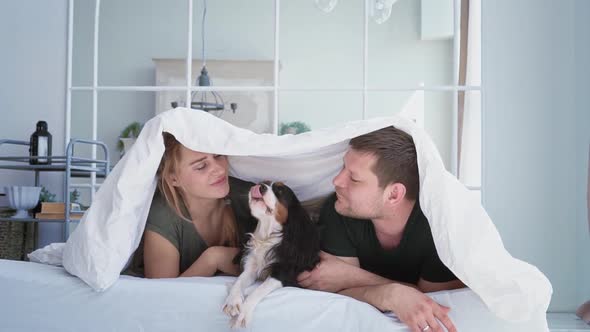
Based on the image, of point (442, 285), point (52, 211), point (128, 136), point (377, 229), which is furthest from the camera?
point (128, 136)

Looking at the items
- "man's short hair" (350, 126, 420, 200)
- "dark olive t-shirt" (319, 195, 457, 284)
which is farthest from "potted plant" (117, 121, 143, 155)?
"man's short hair" (350, 126, 420, 200)

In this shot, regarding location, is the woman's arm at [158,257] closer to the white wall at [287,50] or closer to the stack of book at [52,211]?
the stack of book at [52,211]

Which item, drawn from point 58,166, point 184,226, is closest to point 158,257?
point 184,226

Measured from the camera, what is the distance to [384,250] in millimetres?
1401

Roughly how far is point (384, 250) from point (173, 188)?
546 mm

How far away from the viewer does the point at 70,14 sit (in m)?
3.25

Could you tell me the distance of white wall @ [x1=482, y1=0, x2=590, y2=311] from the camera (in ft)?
9.54

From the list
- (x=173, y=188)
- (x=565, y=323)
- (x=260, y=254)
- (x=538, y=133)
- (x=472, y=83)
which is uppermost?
(x=472, y=83)

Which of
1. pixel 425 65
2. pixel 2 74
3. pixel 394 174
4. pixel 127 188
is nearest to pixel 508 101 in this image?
pixel 425 65

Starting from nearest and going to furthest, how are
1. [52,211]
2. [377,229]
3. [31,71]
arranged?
[377,229], [52,211], [31,71]

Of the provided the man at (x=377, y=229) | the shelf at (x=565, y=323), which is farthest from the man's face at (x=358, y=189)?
the shelf at (x=565, y=323)

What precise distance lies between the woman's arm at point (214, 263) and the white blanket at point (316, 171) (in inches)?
6.2

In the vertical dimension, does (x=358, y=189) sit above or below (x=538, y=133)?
below

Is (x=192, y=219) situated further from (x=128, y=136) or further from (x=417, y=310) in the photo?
(x=128, y=136)
